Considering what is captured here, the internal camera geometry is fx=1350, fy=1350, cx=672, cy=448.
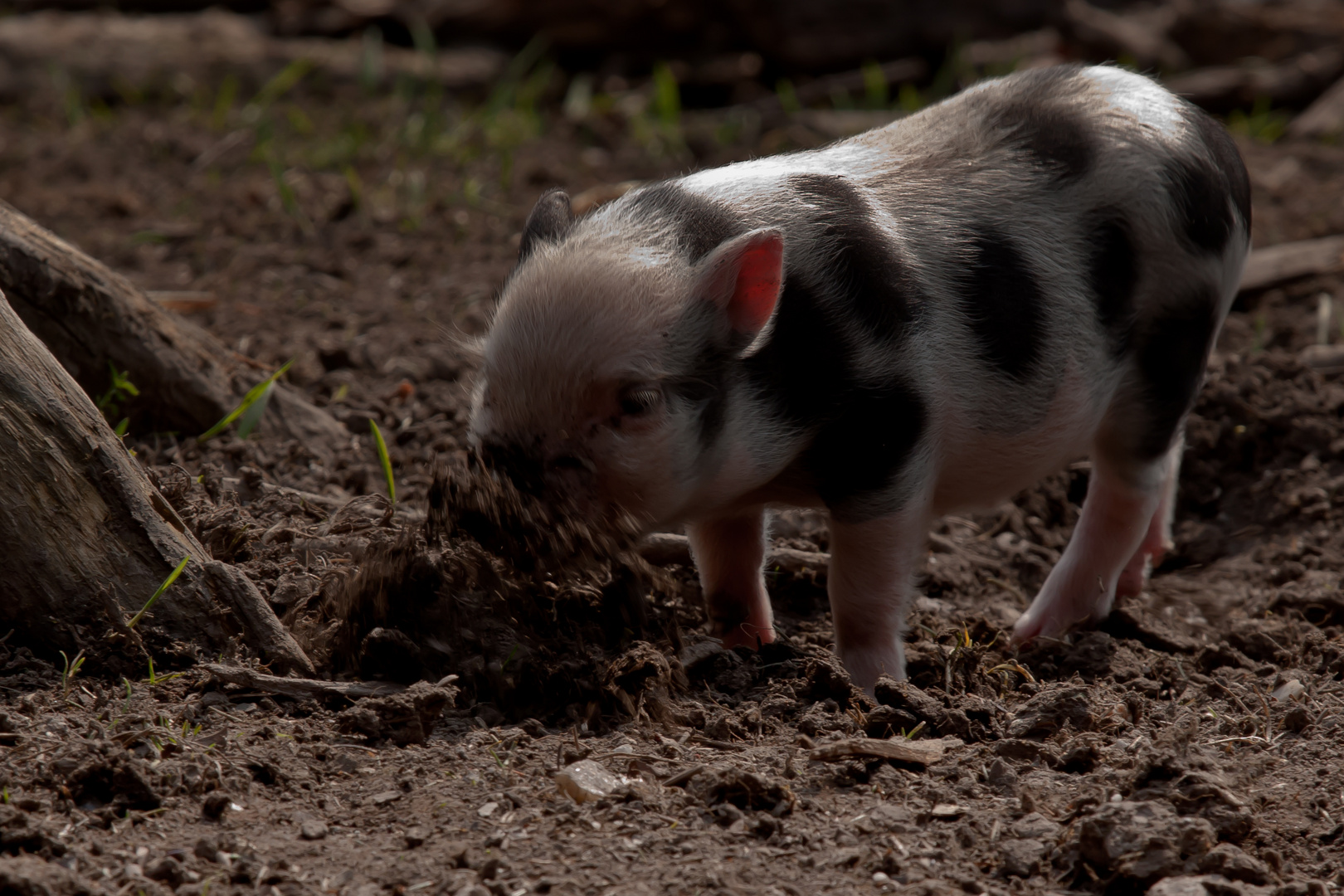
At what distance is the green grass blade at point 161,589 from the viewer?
316 centimetres

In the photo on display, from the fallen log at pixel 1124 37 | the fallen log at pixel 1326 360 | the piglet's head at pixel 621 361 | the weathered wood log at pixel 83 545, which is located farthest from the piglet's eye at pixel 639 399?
the fallen log at pixel 1124 37

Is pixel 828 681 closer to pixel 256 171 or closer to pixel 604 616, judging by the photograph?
pixel 604 616

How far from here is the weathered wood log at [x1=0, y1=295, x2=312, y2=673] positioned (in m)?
3.12

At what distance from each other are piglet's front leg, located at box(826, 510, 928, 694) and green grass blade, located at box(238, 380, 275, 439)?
201 centimetres

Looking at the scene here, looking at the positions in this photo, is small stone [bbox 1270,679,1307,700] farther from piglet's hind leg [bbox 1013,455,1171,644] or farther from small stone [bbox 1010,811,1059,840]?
small stone [bbox 1010,811,1059,840]

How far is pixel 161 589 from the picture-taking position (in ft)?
10.5

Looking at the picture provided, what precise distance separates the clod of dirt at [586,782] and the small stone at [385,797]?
0.33m

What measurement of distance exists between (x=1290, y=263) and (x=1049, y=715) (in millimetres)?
4290

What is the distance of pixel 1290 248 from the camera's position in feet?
22.6

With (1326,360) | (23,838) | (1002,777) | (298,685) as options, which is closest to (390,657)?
(298,685)

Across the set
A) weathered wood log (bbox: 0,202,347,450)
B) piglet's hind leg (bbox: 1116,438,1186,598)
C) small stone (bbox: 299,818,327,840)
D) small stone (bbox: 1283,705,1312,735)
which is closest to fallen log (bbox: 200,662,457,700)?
small stone (bbox: 299,818,327,840)

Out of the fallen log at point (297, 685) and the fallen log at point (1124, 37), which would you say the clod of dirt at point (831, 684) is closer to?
the fallen log at point (297, 685)

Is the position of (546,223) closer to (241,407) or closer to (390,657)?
(390,657)

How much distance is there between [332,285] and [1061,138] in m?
3.65
